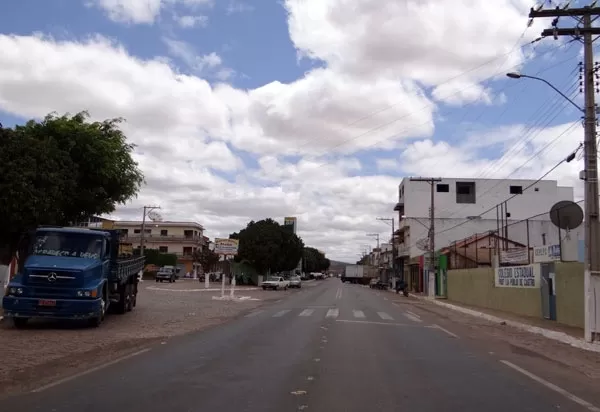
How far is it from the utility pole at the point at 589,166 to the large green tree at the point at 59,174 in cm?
1523

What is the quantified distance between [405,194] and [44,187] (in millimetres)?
70678

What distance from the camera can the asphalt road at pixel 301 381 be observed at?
7891 mm

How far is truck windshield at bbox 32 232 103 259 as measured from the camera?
17.6 metres

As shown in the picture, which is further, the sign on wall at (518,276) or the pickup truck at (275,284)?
the pickup truck at (275,284)

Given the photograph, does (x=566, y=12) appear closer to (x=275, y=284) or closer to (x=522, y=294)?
(x=522, y=294)

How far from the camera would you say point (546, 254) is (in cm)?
2478

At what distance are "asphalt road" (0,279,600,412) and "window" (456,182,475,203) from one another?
72.2 metres

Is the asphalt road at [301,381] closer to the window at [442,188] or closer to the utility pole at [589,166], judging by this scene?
the utility pole at [589,166]

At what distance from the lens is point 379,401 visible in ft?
26.7

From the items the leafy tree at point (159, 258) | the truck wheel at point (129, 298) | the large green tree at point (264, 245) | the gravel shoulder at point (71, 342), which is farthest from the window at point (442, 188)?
the gravel shoulder at point (71, 342)

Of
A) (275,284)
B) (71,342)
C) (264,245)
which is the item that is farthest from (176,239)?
(71,342)

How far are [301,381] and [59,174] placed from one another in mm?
12485

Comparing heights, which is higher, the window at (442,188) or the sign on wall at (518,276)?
the window at (442,188)

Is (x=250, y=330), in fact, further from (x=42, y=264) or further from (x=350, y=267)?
(x=350, y=267)
